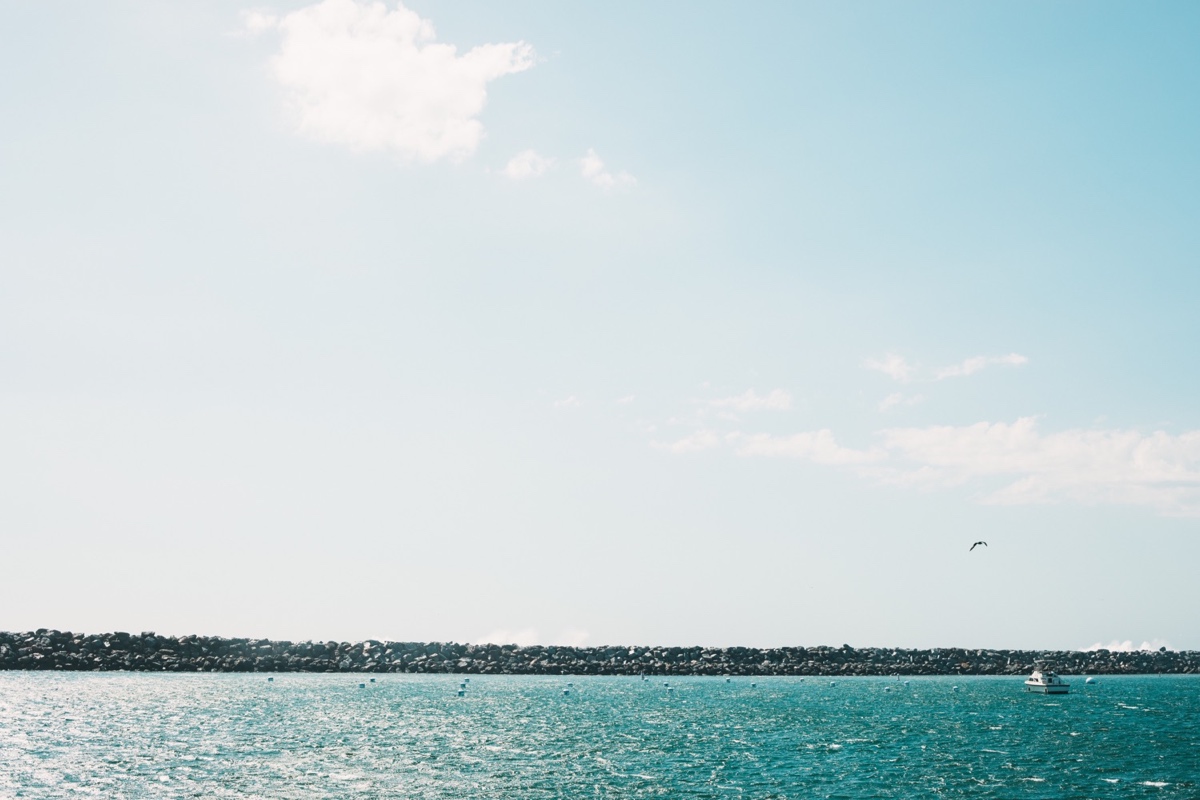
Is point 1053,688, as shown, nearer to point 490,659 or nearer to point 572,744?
point 572,744

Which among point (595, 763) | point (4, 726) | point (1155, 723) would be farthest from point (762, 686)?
point (4, 726)

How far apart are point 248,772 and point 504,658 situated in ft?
344

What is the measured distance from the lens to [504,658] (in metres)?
150

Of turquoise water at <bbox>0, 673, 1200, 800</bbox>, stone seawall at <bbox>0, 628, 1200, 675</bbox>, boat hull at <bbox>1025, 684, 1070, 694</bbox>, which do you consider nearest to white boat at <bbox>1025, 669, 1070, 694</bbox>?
boat hull at <bbox>1025, 684, 1070, 694</bbox>

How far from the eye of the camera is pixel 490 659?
149 metres

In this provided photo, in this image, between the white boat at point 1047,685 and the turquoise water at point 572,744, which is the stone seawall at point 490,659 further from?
the white boat at point 1047,685

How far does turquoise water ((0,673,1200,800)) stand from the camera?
45125 mm

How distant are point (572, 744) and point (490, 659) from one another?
304 ft

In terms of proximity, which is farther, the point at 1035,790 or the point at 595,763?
the point at 595,763

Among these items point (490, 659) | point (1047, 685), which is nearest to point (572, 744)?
point (1047, 685)

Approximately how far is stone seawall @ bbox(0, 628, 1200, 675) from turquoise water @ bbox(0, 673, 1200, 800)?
1181 inches

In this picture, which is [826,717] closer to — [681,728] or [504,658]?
[681,728]

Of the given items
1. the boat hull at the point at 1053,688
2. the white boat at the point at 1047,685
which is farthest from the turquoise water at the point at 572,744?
the white boat at the point at 1047,685

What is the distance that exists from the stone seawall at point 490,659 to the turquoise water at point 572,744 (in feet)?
98.5
